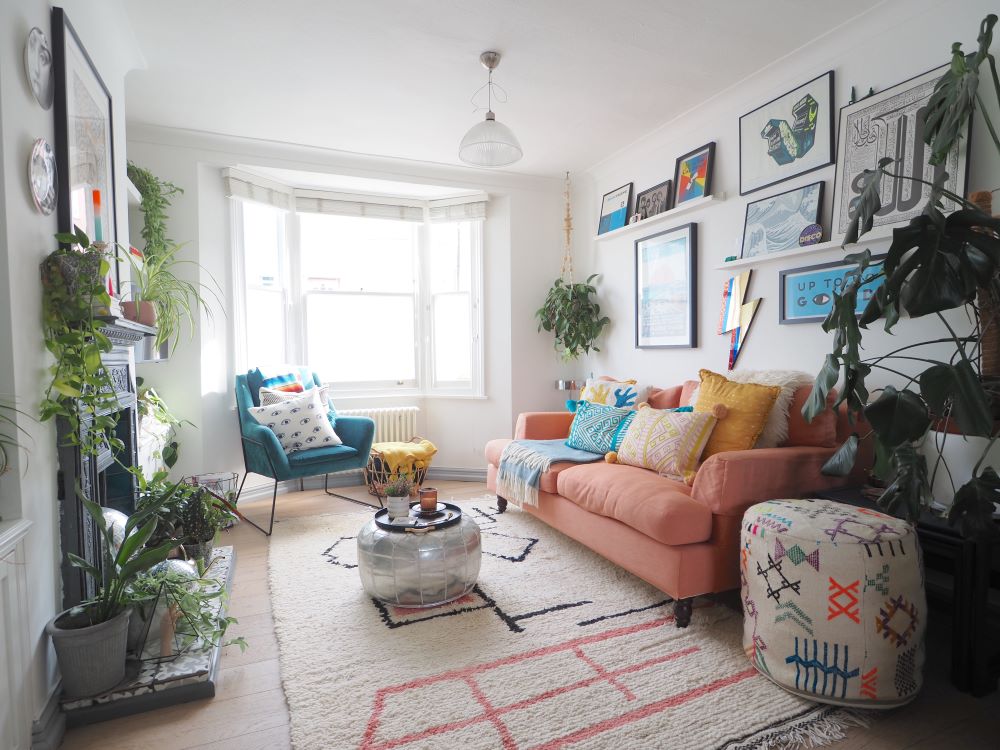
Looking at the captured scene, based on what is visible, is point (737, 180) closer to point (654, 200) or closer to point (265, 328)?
point (654, 200)

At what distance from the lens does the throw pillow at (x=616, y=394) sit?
11.5ft

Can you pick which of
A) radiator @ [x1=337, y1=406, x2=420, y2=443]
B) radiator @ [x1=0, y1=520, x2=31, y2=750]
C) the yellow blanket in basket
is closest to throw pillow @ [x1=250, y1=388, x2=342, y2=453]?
the yellow blanket in basket

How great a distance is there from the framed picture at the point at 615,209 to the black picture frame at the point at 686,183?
20.1 inches

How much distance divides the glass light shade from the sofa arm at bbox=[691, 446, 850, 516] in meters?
1.76

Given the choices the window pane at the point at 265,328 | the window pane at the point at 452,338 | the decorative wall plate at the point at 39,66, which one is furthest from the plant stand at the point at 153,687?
the window pane at the point at 452,338

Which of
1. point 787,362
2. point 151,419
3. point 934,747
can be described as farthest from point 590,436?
point 151,419

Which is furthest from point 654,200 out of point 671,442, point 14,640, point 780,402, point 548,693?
point 14,640

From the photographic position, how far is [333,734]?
5.42 feet

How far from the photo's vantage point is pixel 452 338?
5.05m

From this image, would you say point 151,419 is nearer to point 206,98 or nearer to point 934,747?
point 206,98

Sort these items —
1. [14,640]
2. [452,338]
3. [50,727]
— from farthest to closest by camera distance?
[452,338] < [50,727] < [14,640]

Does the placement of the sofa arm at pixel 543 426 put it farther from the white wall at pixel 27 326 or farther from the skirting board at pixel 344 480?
the white wall at pixel 27 326

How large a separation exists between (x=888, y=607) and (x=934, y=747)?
1.20ft

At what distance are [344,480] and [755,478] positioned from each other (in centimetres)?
342
